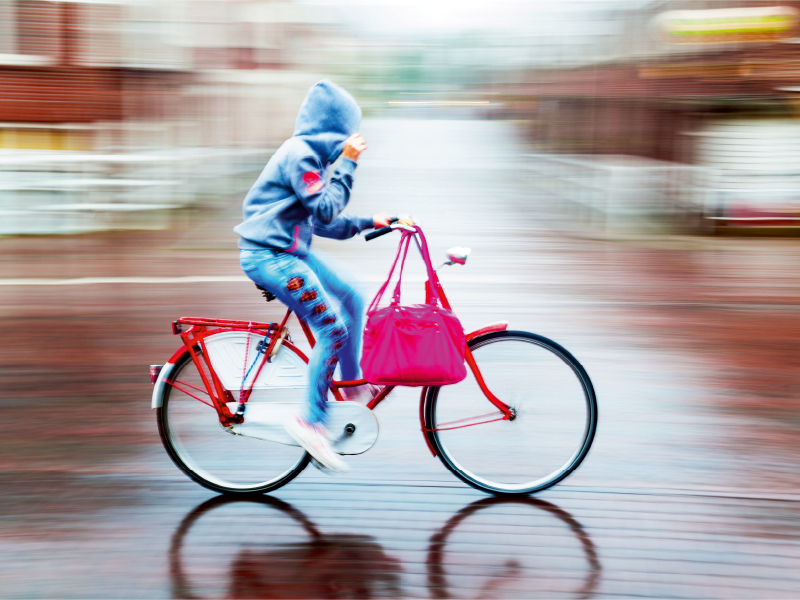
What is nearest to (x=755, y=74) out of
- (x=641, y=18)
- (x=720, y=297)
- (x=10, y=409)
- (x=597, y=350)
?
(x=641, y=18)

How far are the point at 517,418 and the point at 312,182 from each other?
1465 mm

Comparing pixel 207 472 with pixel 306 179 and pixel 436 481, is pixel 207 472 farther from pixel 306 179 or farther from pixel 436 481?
pixel 306 179

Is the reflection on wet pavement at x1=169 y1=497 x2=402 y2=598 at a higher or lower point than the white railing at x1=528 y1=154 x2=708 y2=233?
lower

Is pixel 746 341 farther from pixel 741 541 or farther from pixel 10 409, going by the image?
pixel 10 409

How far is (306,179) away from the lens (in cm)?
321

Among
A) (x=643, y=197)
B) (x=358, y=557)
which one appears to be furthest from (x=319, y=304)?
(x=643, y=197)

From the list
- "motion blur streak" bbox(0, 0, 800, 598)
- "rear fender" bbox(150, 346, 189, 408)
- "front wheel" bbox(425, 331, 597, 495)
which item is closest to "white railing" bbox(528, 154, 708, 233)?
A: "motion blur streak" bbox(0, 0, 800, 598)

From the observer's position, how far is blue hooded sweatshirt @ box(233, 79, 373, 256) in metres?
3.23

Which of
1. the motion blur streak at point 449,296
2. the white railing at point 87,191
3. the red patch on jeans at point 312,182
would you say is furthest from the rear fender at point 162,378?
the white railing at point 87,191

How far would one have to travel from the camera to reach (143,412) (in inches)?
191

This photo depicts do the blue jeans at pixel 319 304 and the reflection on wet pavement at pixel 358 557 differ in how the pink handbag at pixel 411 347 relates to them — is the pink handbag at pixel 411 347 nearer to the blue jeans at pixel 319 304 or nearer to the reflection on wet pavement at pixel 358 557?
the blue jeans at pixel 319 304

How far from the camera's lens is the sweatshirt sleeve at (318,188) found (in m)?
3.21

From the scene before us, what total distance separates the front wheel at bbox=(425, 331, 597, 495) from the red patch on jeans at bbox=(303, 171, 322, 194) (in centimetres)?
100

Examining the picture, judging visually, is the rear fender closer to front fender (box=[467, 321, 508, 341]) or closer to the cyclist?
the cyclist
